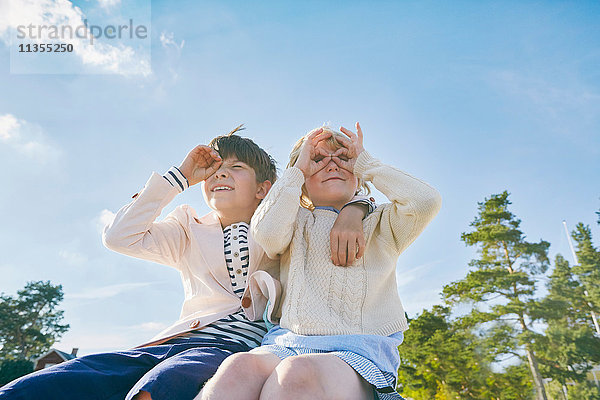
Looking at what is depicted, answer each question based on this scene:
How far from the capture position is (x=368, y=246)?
83.4 inches

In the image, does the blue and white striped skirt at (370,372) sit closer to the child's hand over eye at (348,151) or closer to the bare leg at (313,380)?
the bare leg at (313,380)

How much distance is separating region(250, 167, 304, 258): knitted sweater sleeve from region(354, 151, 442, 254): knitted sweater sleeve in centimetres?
39

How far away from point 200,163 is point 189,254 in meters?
0.54

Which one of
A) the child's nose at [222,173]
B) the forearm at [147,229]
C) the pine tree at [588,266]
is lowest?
the forearm at [147,229]

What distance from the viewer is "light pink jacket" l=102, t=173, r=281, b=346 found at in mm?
2100

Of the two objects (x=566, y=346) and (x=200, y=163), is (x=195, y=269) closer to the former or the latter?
(x=200, y=163)

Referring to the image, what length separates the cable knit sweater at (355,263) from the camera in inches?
72.5

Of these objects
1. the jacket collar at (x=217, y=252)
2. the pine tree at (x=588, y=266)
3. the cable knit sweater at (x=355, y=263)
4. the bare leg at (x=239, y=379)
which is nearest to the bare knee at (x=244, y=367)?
the bare leg at (x=239, y=379)

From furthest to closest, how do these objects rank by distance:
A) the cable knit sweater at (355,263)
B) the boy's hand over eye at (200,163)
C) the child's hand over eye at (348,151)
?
the boy's hand over eye at (200,163)
the child's hand over eye at (348,151)
the cable knit sweater at (355,263)

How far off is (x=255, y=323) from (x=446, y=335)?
1908 centimetres

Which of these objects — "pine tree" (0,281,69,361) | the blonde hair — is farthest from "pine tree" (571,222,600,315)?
"pine tree" (0,281,69,361)

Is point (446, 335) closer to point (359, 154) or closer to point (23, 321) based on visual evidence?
point (359, 154)

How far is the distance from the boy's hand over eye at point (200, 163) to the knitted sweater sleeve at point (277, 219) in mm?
584

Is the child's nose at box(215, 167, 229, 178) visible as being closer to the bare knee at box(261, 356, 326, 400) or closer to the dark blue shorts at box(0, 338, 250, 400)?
the dark blue shorts at box(0, 338, 250, 400)
